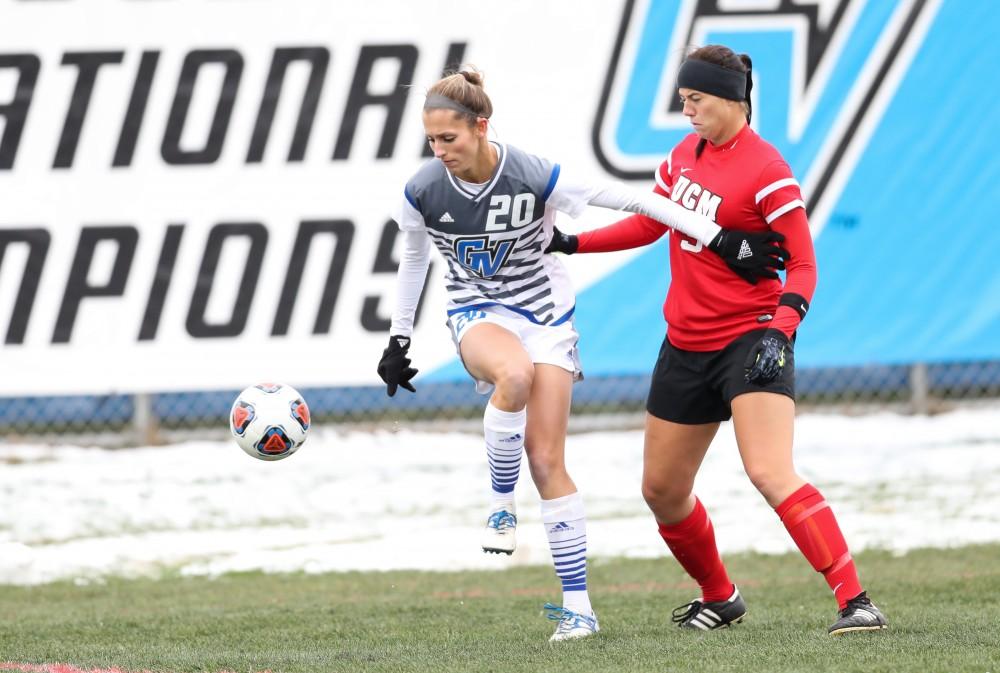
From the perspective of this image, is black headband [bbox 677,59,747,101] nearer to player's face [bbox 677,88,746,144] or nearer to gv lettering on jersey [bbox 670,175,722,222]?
player's face [bbox 677,88,746,144]

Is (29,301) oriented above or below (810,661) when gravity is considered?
above

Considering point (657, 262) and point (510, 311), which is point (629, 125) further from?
point (510, 311)

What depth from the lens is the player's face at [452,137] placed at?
5.41 metres

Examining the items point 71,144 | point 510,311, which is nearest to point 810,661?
point 510,311

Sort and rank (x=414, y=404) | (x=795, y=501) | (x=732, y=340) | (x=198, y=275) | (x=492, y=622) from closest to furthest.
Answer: (x=795, y=501) < (x=732, y=340) < (x=492, y=622) < (x=198, y=275) < (x=414, y=404)

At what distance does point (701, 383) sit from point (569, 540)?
2.66 ft

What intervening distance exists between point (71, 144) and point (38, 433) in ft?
7.97

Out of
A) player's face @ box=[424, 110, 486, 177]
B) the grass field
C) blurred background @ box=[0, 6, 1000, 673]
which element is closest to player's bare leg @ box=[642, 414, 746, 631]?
the grass field

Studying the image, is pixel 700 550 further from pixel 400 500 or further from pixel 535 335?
pixel 400 500

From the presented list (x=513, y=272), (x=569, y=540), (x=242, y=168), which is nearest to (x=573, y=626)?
(x=569, y=540)

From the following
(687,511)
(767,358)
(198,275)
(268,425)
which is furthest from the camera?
(198,275)

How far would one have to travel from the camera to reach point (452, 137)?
17.8 ft

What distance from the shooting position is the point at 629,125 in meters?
11.4

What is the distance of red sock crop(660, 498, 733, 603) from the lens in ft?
19.1
